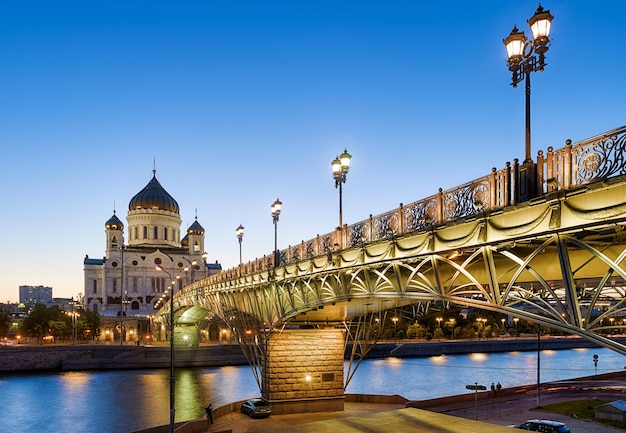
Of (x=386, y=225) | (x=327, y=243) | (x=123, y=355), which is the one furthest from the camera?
(x=123, y=355)

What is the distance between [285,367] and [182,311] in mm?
42809

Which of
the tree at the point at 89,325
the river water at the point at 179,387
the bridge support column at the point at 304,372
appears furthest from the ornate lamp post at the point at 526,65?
the tree at the point at 89,325

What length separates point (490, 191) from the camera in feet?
40.9

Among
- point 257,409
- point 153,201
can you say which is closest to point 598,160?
point 257,409

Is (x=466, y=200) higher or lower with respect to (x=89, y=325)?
higher

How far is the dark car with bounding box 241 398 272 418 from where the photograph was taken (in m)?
29.8

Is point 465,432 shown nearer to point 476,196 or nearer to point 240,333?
point 476,196

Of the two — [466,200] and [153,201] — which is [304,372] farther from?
[153,201]

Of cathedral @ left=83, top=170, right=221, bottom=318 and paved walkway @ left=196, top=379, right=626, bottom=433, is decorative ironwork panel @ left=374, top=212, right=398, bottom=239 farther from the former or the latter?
cathedral @ left=83, top=170, right=221, bottom=318

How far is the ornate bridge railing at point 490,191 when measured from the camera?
31.3 ft

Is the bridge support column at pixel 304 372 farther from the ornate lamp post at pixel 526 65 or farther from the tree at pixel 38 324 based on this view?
the tree at pixel 38 324

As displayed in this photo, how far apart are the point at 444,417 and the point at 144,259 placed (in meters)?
116

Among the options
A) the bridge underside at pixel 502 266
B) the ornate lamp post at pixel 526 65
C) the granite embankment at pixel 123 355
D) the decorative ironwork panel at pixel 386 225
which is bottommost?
the granite embankment at pixel 123 355

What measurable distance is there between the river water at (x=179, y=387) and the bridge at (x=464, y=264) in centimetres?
1202
